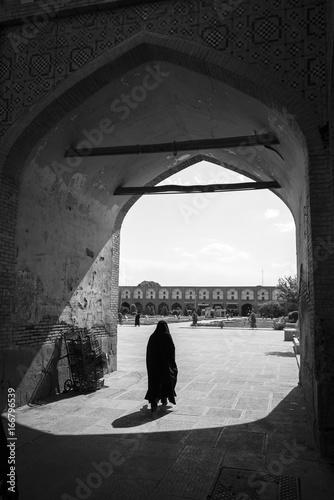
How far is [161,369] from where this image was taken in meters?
6.23

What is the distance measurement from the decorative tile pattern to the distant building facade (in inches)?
2582

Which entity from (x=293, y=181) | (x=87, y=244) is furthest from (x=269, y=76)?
(x=87, y=244)

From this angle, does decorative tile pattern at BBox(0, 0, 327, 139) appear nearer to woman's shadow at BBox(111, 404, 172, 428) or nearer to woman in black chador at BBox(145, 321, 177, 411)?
woman in black chador at BBox(145, 321, 177, 411)

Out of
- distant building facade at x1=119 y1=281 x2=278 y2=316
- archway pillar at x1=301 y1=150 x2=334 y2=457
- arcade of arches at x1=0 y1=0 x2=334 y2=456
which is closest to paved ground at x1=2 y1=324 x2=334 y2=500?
archway pillar at x1=301 y1=150 x2=334 y2=457

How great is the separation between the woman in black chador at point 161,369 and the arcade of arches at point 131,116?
6.13ft

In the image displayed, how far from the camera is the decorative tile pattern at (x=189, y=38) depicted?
16.9 ft

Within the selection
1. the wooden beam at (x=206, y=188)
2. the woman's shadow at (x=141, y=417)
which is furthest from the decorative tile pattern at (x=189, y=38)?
the woman's shadow at (x=141, y=417)

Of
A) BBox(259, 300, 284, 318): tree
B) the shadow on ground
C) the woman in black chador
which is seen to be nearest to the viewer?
the shadow on ground

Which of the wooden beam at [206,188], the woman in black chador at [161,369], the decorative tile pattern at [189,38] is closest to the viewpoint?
the decorative tile pattern at [189,38]

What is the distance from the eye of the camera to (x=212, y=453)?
428 centimetres

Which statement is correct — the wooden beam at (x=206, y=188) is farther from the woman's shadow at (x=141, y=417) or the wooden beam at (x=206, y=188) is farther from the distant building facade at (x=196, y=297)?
the distant building facade at (x=196, y=297)

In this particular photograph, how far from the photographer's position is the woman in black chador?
5996mm

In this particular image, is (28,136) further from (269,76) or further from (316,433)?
(316,433)

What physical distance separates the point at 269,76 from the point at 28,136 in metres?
3.44
